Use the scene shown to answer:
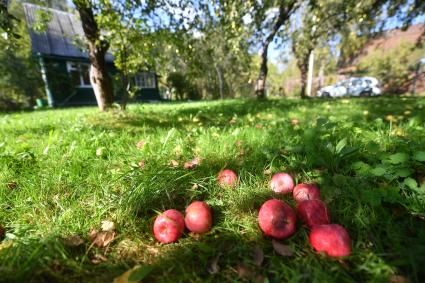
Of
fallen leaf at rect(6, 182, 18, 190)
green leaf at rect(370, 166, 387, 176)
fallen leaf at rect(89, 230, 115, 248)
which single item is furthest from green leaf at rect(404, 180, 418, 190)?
fallen leaf at rect(6, 182, 18, 190)

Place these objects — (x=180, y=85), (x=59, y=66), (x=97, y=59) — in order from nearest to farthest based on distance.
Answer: (x=97, y=59) < (x=59, y=66) < (x=180, y=85)

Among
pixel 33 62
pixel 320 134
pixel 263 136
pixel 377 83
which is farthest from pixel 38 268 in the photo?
pixel 377 83

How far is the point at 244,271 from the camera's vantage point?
96 centimetres

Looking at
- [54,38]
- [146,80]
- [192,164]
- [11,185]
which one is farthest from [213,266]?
[146,80]

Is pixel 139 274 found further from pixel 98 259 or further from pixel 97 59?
pixel 97 59

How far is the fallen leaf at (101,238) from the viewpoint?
1.15m

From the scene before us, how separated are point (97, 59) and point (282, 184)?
5.84 m

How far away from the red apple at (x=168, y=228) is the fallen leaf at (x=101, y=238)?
23 cm

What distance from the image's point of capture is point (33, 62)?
49.9 ft

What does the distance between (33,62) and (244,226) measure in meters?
19.2

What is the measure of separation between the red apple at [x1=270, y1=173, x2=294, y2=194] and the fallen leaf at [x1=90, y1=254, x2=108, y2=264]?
3.32ft

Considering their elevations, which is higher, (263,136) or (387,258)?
(263,136)

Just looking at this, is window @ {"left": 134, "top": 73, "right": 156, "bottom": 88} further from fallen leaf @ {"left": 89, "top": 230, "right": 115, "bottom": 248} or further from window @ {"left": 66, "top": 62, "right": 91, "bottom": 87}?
fallen leaf @ {"left": 89, "top": 230, "right": 115, "bottom": 248}

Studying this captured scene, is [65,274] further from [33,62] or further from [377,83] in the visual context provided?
[377,83]
